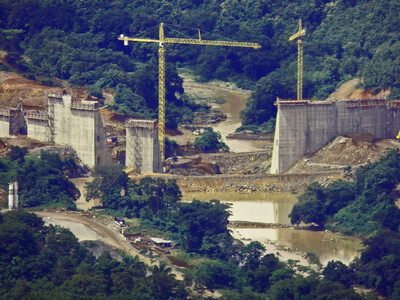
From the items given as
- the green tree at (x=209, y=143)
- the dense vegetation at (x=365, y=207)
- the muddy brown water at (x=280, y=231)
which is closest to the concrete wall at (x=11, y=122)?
the green tree at (x=209, y=143)

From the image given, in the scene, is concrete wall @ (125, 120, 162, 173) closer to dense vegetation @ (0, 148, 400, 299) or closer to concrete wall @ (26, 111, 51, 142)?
concrete wall @ (26, 111, 51, 142)

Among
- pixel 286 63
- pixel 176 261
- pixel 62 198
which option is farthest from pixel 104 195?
pixel 286 63

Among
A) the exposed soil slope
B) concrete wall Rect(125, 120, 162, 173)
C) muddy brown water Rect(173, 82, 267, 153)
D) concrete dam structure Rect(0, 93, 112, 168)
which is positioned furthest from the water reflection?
muddy brown water Rect(173, 82, 267, 153)

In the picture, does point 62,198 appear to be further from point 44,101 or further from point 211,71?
point 211,71

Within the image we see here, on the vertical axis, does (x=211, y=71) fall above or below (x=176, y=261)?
above

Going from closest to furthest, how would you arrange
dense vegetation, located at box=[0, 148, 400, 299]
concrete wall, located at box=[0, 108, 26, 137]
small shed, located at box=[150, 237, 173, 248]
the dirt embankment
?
dense vegetation, located at box=[0, 148, 400, 299] < small shed, located at box=[150, 237, 173, 248] < concrete wall, located at box=[0, 108, 26, 137] < the dirt embankment

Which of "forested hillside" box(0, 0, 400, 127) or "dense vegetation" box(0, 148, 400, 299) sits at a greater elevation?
"forested hillside" box(0, 0, 400, 127)

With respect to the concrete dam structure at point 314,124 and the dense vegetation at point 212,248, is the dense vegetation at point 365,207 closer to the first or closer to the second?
the dense vegetation at point 212,248

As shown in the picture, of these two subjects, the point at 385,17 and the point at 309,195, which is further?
the point at 385,17
